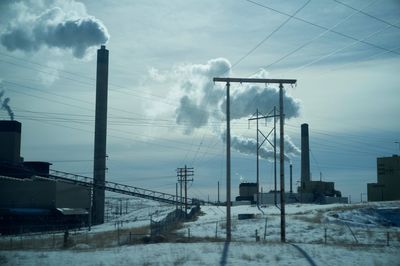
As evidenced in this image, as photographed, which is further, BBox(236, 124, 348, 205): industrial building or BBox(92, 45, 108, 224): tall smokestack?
BBox(236, 124, 348, 205): industrial building

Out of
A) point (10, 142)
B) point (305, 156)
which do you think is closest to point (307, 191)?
point (305, 156)

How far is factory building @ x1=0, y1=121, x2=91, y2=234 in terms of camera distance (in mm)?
62812

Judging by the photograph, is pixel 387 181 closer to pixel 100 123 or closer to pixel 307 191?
pixel 307 191

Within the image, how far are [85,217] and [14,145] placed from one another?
14.1 m

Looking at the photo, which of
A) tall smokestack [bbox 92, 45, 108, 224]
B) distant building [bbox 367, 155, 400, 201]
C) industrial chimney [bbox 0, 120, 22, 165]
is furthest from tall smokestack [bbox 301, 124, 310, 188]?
industrial chimney [bbox 0, 120, 22, 165]

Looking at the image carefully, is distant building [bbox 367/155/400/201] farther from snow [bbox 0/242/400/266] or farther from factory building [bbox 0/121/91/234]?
snow [bbox 0/242/400/266]

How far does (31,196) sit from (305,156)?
51.4 metres

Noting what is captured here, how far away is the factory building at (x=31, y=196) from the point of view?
206 feet

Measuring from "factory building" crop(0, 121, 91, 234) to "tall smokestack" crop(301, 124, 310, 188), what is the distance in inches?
1658

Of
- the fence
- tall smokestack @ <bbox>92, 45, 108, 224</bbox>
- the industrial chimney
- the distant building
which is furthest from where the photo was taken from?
the distant building

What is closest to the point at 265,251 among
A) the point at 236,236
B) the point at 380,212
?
the point at 236,236

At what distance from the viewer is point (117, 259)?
24.0 m

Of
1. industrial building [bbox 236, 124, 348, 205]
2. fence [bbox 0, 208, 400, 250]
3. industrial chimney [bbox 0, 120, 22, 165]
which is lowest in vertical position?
fence [bbox 0, 208, 400, 250]

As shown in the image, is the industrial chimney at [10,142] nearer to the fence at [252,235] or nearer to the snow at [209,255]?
the fence at [252,235]
